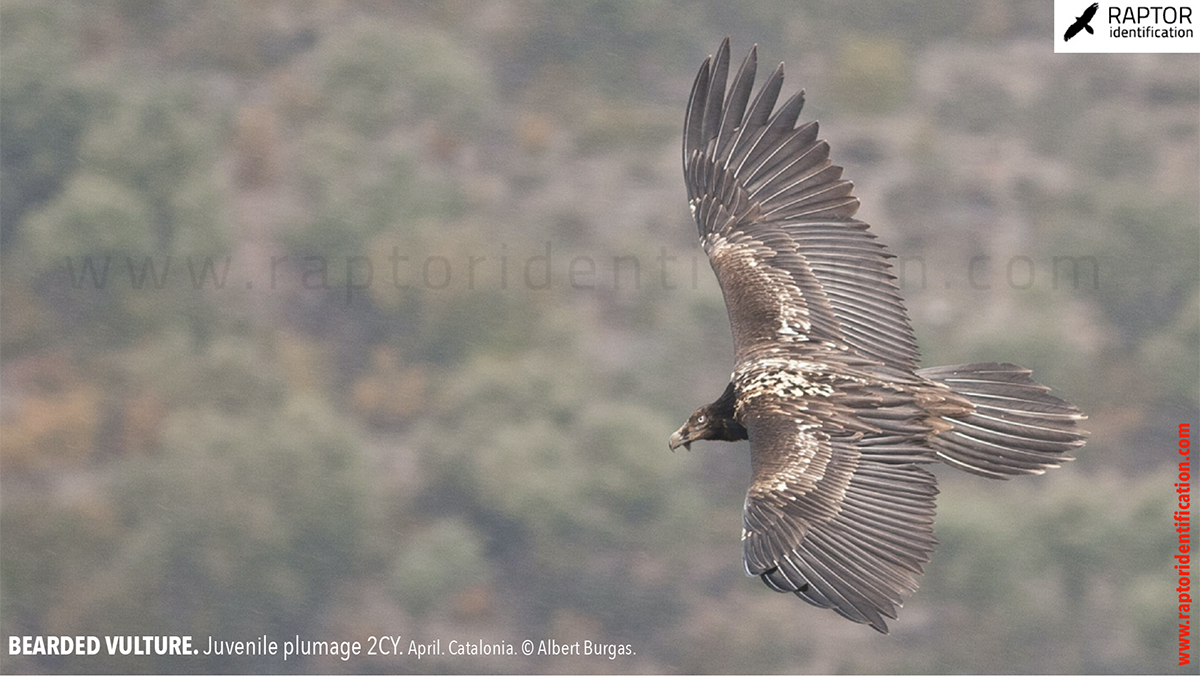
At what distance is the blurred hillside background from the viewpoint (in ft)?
148

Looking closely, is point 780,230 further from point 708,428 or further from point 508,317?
point 508,317

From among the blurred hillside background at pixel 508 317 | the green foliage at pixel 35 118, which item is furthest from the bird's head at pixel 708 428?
the green foliage at pixel 35 118

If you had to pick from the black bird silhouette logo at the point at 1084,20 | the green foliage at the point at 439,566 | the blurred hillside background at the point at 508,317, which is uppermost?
the black bird silhouette logo at the point at 1084,20

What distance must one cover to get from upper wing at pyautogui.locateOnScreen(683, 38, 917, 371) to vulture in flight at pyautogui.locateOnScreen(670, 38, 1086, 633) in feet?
0.04

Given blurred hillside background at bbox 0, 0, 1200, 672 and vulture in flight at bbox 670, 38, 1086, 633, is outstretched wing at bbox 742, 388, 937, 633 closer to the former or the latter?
vulture in flight at bbox 670, 38, 1086, 633

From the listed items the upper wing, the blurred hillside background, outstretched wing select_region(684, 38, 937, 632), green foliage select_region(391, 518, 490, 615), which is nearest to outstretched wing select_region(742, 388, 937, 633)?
outstretched wing select_region(684, 38, 937, 632)

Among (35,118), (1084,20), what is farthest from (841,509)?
(35,118)

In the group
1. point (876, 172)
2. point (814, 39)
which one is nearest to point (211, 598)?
point (876, 172)

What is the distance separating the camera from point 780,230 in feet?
40.5

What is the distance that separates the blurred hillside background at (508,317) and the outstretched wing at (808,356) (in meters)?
30.1

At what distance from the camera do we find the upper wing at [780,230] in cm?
1183

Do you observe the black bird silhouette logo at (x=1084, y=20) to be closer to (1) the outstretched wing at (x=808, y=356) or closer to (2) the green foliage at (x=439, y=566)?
(2) the green foliage at (x=439, y=566)

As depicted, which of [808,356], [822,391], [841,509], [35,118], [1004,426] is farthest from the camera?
[35,118]

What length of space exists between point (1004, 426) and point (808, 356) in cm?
148
